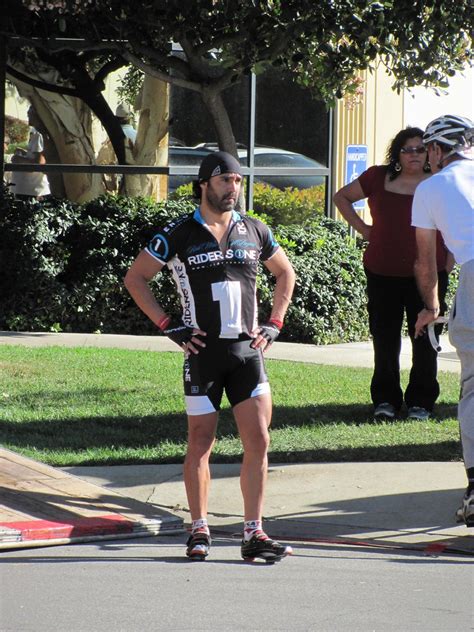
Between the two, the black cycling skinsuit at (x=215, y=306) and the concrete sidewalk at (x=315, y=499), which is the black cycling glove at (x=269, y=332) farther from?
the concrete sidewalk at (x=315, y=499)

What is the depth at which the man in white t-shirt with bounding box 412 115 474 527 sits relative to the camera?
564cm

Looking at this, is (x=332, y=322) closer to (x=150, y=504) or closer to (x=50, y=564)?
(x=150, y=504)

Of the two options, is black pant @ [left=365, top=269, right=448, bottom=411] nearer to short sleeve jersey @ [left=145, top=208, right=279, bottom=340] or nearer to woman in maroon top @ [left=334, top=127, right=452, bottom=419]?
woman in maroon top @ [left=334, top=127, right=452, bottom=419]

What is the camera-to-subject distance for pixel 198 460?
557cm

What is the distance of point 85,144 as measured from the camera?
14125mm

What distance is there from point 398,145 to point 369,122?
8.48 m

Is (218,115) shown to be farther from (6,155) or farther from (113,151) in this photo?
(6,155)

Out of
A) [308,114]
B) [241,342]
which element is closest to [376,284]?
[241,342]

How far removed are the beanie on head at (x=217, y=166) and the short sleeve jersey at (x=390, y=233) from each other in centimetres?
273

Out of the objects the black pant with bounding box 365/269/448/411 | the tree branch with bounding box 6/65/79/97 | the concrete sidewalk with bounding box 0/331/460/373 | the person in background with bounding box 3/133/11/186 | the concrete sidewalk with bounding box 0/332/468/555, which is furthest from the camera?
the tree branch with bounding box 6/65/79/97

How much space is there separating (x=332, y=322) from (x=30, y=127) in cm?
431

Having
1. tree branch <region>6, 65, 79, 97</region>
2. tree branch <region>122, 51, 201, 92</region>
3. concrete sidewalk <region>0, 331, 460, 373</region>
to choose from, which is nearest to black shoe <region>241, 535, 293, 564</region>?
concrete sidewalk <region>0, 331, 460, 373</region>

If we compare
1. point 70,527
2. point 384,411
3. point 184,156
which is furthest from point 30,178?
point 70,527

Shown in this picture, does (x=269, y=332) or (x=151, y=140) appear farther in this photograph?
(x=151, y=140)
